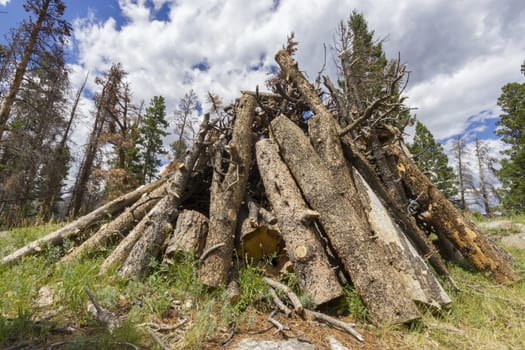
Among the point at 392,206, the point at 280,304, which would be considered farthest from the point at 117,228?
the point at 392,206

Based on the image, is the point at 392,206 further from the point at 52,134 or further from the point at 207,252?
the point at 52,134

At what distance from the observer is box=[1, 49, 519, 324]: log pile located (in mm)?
3111

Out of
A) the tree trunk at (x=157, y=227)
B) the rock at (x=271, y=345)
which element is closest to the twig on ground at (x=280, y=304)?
the rock at (x=271, y=345)

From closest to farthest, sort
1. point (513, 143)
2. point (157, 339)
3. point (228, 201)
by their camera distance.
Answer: point (157, 339), point (228, 201), point (513, 143)

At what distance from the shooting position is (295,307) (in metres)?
2.79

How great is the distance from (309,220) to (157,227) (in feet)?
7.73

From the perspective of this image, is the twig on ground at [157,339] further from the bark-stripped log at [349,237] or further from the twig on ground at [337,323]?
the bark-stripped log at [349,237]

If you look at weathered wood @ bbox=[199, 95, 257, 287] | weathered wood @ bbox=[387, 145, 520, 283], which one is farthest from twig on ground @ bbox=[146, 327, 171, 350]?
weathered wood @ bbox=[387, 145, 520, 283]

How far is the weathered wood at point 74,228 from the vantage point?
153 inches

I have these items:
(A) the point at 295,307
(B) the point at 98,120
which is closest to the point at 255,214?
(A) the point at 295,307

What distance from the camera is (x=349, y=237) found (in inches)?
128

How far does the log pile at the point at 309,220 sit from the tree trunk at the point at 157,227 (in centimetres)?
2

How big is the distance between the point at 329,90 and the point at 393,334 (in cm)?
502

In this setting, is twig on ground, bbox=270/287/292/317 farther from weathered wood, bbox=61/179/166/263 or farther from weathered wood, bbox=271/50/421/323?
weathered wood, bbox=61/179/166/263
